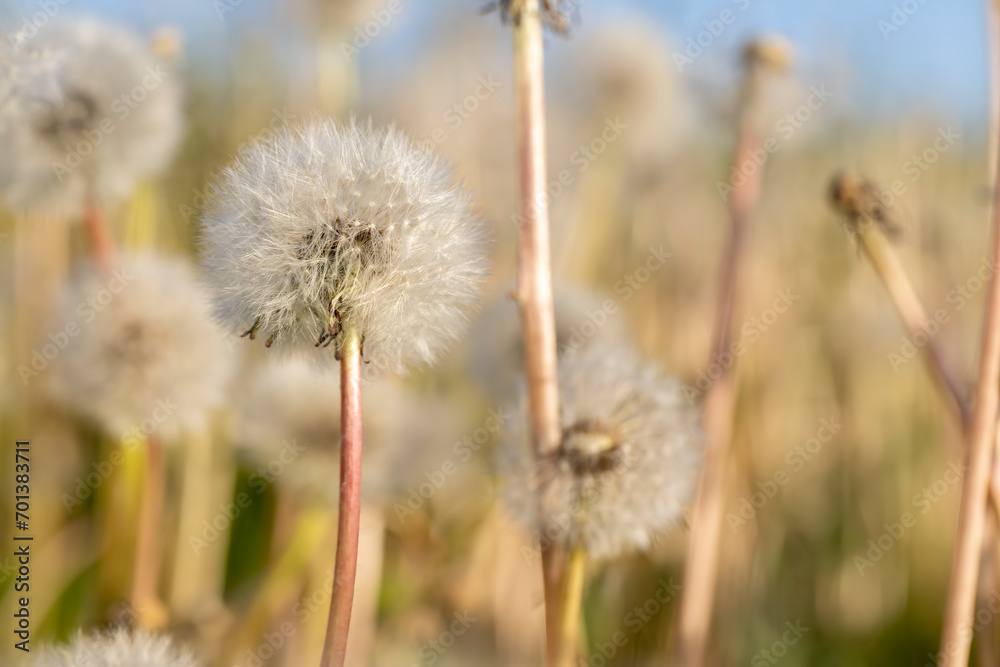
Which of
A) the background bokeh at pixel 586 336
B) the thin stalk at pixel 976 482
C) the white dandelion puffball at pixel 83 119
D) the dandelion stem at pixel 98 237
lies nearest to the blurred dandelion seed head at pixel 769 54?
the background bokeh at pixel 586 336

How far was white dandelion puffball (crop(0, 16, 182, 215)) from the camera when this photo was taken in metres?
1.20

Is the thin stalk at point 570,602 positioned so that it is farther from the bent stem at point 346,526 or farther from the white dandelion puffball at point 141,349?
the white dandelion puffball at point 141,349

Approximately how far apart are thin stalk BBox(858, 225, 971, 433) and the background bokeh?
0.22 metres

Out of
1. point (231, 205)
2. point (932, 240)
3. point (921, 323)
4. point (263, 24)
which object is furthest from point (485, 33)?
point (231, 205)

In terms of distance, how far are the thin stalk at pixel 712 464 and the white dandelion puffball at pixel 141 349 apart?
2.86 ft

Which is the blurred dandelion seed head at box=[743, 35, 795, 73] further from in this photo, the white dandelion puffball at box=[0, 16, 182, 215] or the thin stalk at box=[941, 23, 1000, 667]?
the white dandelion puffball at box=[0, 16, 182, 215]

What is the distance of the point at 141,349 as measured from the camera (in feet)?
4.67

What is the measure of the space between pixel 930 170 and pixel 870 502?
1428 mm

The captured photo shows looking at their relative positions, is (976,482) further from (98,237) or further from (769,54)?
(98,237)

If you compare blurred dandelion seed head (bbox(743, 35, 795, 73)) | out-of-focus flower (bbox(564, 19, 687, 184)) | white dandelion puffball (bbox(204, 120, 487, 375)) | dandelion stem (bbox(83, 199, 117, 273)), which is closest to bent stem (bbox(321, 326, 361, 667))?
white dandelion puffball (bbox(204, 120, 487, 375))

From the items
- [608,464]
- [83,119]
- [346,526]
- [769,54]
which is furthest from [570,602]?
[769,54]

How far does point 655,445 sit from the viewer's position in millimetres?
1022

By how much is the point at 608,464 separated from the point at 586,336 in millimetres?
549

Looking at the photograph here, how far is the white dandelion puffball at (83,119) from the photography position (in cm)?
120
